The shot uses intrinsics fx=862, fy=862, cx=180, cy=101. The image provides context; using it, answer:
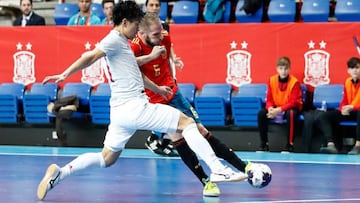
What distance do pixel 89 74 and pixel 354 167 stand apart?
633cm

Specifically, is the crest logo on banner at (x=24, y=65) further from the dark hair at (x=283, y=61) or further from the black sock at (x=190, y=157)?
the black sock at (x=190, y=157)

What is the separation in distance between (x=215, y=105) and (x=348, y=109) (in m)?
2.29

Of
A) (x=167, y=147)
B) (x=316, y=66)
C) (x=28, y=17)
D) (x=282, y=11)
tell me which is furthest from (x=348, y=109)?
(x=28, y=17)


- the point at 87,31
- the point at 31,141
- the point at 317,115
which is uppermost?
the point at 87,31

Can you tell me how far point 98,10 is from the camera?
17.1 m

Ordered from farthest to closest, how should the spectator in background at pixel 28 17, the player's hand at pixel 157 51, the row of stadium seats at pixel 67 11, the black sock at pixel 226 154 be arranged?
the row of stadium seats at pixel 67 11 → the spectator in background at pixel 28 17 → the black sock at pixel 226 154 → the player's hand at pixel 157 51

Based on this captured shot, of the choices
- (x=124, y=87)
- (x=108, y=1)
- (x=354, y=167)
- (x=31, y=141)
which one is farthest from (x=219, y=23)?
(x=124, y=87)

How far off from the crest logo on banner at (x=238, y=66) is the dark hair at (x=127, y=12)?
23.5ft

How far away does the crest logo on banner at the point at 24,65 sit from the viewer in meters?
16.3

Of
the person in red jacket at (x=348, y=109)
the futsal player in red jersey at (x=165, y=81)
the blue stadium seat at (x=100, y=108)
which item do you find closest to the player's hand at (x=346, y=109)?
the person in red jacket at (x=348, y=109)

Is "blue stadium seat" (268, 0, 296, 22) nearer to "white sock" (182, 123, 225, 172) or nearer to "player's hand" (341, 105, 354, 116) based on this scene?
"player's hand" (341, 105, 354, 116)

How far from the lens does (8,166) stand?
11258mm

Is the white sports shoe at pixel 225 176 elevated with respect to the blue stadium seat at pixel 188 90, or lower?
elevated

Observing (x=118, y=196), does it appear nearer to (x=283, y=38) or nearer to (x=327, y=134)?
(x=327, y=134)
